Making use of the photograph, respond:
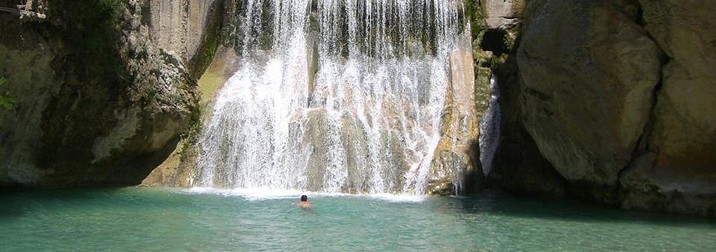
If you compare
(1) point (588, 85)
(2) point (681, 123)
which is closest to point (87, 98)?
(1) point (588, 85)

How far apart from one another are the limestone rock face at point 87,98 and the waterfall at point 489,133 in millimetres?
9156

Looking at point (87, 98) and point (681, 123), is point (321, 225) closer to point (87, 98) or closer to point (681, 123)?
point (681, 123)

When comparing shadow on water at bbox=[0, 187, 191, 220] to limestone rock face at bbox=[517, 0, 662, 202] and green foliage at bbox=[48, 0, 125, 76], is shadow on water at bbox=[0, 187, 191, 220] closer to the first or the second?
green foliage at bbox=[48, 0, 125, 76]

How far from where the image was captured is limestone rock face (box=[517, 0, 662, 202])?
14711mm

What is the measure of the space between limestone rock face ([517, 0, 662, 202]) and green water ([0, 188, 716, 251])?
1180 mm

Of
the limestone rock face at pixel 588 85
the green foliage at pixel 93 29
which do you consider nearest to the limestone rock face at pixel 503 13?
the limestone rock face at pixel 588 85

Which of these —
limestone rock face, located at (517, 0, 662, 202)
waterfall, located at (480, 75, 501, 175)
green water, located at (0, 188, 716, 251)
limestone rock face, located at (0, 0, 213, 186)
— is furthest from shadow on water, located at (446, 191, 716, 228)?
limestone rock face, located at (0, 0, 213, 186)

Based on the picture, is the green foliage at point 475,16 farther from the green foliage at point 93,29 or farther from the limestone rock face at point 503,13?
the green foliage at point 93,29

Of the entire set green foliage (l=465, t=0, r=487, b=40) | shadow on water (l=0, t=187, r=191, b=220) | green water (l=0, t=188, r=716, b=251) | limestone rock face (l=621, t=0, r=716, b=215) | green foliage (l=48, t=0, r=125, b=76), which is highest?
green foliage (l=465, t=0, r=487, b=40)

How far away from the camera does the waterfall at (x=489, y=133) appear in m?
21.1

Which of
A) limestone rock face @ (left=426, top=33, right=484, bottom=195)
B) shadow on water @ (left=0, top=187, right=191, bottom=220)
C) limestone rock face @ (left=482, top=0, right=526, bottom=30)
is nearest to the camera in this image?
shadow on water @ (left=0, top=187, right=191, bottom=220)

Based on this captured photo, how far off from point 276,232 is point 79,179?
9587 millimetres

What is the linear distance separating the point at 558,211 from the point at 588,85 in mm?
2924

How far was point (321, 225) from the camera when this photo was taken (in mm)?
12461
